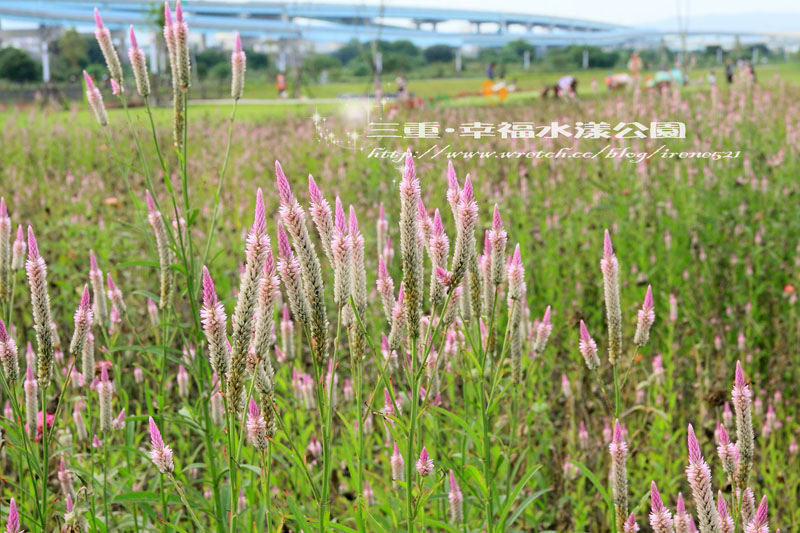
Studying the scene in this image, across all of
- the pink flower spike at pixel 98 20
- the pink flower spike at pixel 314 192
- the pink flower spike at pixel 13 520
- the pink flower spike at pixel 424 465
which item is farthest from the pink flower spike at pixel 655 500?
the pink flower spike at pixel 98 20

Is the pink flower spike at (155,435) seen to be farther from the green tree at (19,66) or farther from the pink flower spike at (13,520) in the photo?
the green tree at (19,66)

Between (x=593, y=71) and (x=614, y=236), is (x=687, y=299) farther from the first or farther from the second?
(x=593, y=71)

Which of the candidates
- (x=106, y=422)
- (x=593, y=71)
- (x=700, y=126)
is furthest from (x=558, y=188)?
(x=593, y=71)

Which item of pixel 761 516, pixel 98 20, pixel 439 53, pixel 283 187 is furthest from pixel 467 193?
pixel 439 53

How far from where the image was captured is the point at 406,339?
2.45 metres

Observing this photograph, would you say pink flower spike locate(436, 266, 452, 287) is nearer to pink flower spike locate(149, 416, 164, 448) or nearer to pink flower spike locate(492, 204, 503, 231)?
pink flower spike locate(492, 204, 503, 231)

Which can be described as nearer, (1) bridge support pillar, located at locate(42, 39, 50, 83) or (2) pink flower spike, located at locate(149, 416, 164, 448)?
(2) pink flower spike, located at locate(149, 416, 164, 448)

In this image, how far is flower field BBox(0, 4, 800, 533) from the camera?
4.89 ft

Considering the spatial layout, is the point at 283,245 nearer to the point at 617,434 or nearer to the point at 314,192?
the point at 314,192

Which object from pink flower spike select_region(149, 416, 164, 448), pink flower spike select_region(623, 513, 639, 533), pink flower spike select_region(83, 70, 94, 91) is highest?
pink flower spike select_region(83, 70, 94, 91)

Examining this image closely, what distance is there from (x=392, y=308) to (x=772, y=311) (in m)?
3.71

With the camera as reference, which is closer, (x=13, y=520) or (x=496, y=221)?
(x=13, y=520)

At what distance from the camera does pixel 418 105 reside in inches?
433

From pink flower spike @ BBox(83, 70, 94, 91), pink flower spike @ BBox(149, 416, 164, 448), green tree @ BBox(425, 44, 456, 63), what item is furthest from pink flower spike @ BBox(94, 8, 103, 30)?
green tree @ BBox(425, 44, 456, 63)
